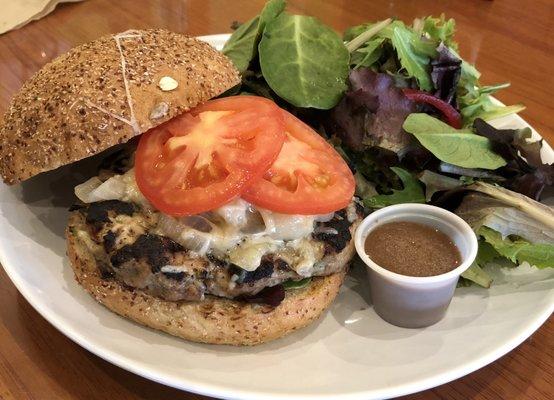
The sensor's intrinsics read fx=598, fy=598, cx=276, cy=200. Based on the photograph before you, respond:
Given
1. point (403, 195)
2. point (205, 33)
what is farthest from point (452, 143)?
point (205, 33)

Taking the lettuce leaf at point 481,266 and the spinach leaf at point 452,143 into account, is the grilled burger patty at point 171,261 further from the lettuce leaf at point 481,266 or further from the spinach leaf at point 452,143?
the spinach leaf at point 452,143

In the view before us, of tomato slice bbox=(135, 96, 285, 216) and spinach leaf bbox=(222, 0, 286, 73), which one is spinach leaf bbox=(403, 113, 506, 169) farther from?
spinach leaf bbox=(222, 0, 286, 73)

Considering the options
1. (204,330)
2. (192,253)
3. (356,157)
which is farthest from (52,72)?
(356,157)

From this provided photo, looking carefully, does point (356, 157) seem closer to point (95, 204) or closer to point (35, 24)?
point (95, 204)

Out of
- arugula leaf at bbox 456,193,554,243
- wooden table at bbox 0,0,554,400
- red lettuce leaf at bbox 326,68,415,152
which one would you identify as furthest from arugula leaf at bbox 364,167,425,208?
wooden table at bbox 0,0,554,400

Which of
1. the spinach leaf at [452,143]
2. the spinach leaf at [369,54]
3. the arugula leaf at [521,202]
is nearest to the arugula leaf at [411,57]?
the spinach leaf at [369,54]

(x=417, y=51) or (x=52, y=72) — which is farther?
(x=417, y=51)
